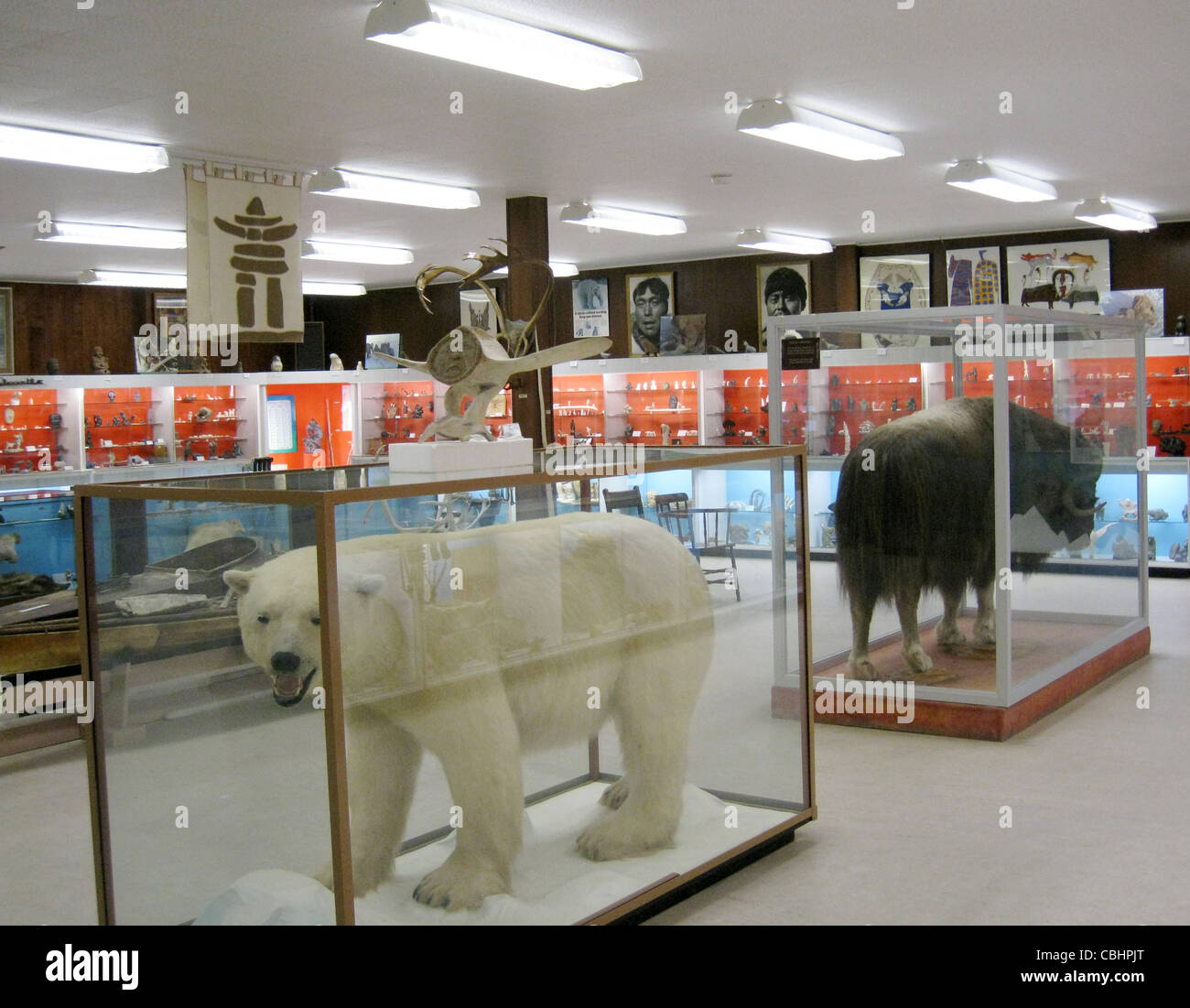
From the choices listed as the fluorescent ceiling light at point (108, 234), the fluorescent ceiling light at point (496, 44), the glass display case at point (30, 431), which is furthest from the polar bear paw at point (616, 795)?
the glass display case at point (30, 431)

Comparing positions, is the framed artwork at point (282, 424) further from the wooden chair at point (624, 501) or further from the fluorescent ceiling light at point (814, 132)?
the wooden chair at point (624, 501)

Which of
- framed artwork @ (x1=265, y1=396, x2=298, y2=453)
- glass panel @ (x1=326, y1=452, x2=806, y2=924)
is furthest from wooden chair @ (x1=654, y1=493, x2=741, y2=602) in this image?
framed artwork @ (x1=265, y1=396, x2=298, y2=453)

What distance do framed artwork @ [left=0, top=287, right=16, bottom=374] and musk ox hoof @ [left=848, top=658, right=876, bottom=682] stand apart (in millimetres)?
11709

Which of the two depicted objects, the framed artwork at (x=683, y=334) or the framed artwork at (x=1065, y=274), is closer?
the framed artwork at (x=1065, y=274)

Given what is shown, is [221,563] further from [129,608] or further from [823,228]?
[823,228]

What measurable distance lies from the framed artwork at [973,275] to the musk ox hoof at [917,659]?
7410 millimetres

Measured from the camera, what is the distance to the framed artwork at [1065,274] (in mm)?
12461

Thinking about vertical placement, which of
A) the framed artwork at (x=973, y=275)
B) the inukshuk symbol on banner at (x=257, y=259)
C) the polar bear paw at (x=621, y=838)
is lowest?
the polar bear paw at (x=621, y=838)

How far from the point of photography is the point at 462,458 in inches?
148

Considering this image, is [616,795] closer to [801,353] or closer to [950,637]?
[950,637]

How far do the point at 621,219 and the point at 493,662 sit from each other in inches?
299

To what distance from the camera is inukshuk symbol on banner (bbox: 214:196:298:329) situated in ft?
24.0

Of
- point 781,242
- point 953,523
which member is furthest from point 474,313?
point 781,242

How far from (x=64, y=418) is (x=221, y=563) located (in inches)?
455
